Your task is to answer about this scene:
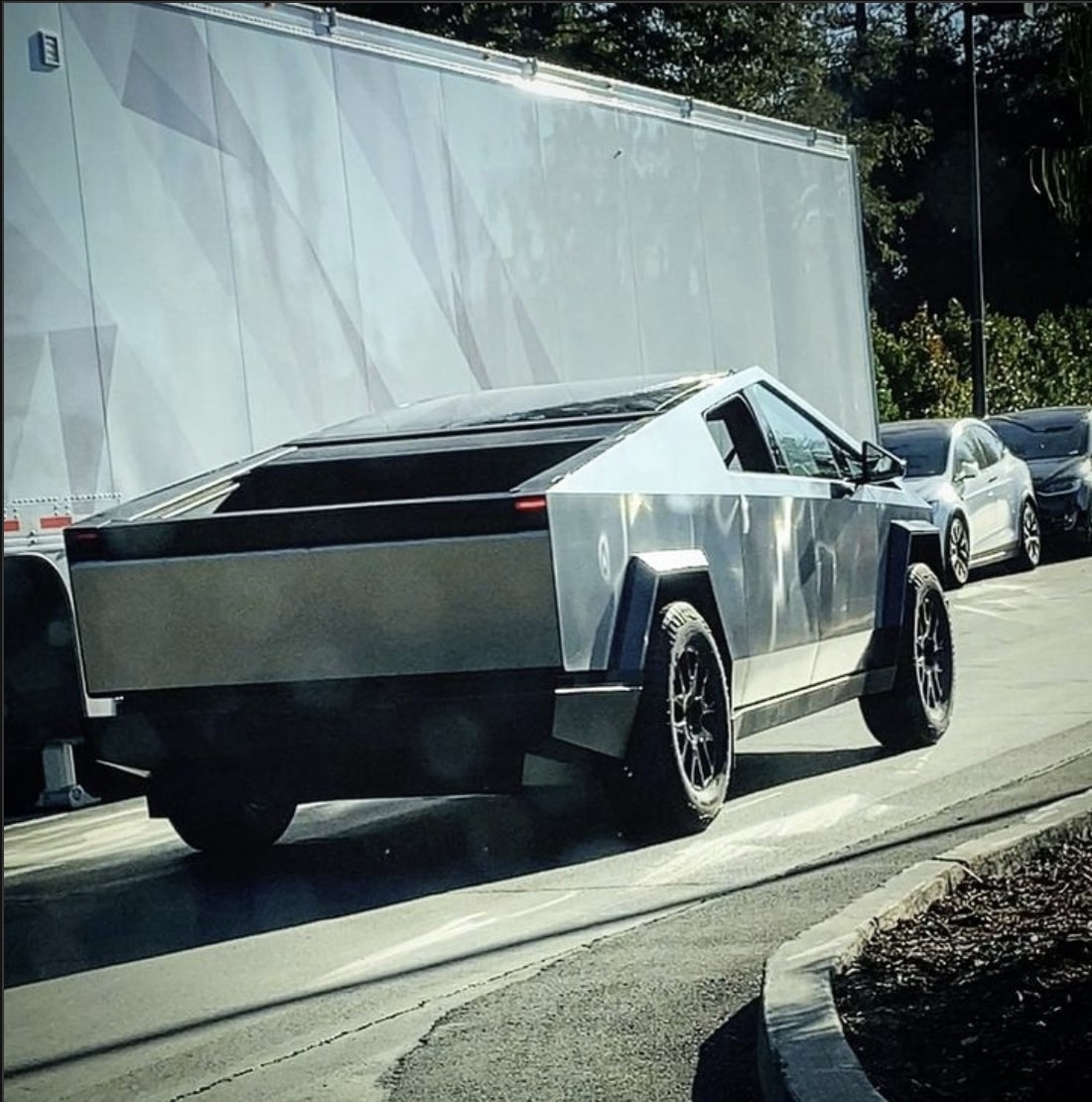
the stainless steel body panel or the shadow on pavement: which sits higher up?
the stainless steel body panel

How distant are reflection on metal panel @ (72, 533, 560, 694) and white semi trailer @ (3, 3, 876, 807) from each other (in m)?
0.49

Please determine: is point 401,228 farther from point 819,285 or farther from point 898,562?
point 819,285

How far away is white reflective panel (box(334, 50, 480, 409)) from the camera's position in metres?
10.3

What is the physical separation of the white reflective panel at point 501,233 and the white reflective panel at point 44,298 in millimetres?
3029

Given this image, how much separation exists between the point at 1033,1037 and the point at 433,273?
6.98 m

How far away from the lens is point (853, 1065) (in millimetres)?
4285

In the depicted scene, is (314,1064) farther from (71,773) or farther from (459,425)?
(459,425)

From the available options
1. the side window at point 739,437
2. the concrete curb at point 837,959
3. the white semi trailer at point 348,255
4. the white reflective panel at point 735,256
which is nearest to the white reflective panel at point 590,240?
the white semi trailer at point 348,255

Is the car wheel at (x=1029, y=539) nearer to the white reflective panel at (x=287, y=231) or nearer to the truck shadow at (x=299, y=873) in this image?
the truck shadow at (x=299, y=873)

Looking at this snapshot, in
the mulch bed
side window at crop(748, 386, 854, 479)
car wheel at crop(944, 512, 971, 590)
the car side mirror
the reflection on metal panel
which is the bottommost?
the mulch bed

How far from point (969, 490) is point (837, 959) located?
18.8ft

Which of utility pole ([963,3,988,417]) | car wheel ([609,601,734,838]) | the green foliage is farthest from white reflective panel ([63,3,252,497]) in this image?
utility pole ([963,3,988,417])

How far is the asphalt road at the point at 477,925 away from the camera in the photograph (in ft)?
16.7

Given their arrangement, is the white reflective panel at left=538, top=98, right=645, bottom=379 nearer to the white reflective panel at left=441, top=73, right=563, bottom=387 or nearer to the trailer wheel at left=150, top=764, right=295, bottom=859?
the white reflective panel at left=441, top=73, right=563, bottom=387
